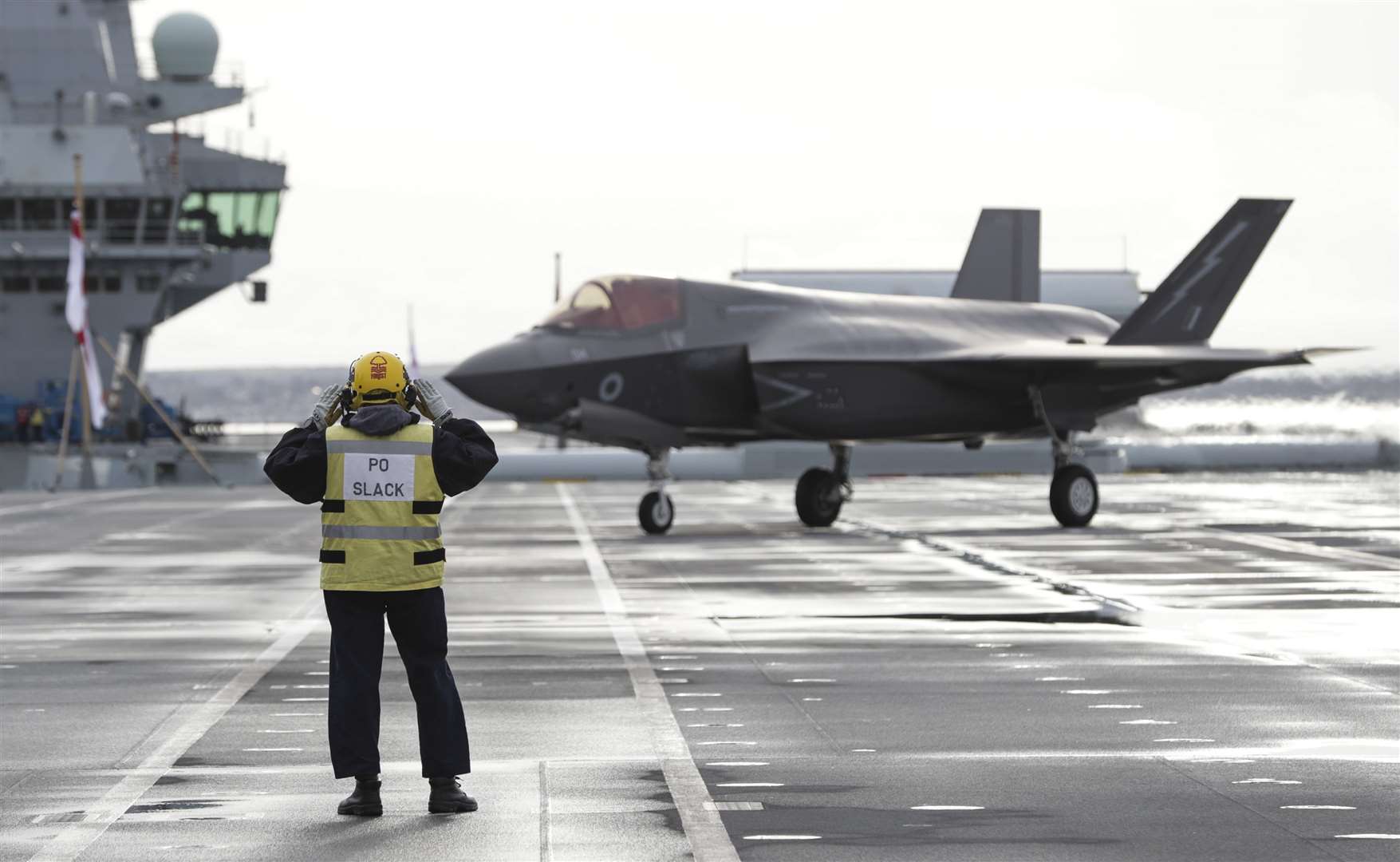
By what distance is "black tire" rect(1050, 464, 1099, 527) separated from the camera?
28.4 m

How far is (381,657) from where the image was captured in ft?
26.9

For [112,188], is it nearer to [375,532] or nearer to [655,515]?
[655,515]

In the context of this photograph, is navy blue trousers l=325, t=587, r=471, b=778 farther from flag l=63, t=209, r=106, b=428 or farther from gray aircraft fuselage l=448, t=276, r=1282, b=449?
flag l=63, t=209, r=106, b=428

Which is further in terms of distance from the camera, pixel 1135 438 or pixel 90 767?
pixel 1135 438

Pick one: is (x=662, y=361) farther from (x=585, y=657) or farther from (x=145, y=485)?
(x=145, y=485)

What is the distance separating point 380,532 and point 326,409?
22.5 inches

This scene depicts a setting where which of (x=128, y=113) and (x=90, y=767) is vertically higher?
(x=128, y=113)

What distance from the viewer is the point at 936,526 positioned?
28.8m

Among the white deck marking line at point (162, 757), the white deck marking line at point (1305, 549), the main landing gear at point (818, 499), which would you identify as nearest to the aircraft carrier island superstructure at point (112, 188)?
the main landing gear at point (818, 499)

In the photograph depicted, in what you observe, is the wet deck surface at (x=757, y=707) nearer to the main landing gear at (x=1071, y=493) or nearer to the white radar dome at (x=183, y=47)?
the main landing gear at (x=1071, y=493)

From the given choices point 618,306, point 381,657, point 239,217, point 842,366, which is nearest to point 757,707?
point 381,657

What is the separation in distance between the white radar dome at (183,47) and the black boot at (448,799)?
75157 millimetres

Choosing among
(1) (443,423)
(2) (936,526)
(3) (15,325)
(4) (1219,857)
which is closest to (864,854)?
(4) (1219,857)

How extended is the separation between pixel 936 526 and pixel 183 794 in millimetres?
21266
